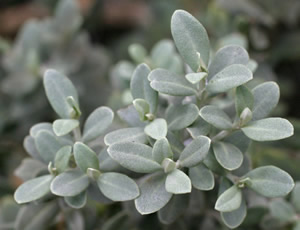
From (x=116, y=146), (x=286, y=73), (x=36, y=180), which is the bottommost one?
(x=286, y=73)

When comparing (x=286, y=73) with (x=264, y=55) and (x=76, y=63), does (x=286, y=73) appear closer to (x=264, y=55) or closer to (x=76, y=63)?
(x=264, y=55)

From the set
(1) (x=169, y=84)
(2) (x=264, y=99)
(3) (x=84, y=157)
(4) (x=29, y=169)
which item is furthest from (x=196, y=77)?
(4) (x=29, y=169)

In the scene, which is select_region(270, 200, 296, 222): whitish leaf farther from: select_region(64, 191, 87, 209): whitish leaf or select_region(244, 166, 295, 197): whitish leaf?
select_region(64, 191, 87, 209): whitish leaf

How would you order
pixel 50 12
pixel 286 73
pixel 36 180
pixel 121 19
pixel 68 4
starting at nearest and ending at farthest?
pixel 36 180 < pixel 68 4 < pixel 286 73 < pixel 50 12 < pixel 121 19

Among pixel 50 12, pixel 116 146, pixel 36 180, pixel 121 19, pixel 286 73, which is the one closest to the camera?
pixel 116 146

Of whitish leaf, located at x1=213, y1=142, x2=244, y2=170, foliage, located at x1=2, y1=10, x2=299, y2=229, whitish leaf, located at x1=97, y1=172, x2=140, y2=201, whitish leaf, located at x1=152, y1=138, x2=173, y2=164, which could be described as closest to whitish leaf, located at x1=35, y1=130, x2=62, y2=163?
foliage, located at x1=2, y1=10, x2=299, y2=229

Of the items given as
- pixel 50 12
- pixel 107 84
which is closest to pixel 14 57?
pixel 107 84

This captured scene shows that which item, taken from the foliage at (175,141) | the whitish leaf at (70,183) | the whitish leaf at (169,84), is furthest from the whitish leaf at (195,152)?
the whitish leaf at (70,183)

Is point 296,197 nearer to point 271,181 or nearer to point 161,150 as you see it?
point 271,181
